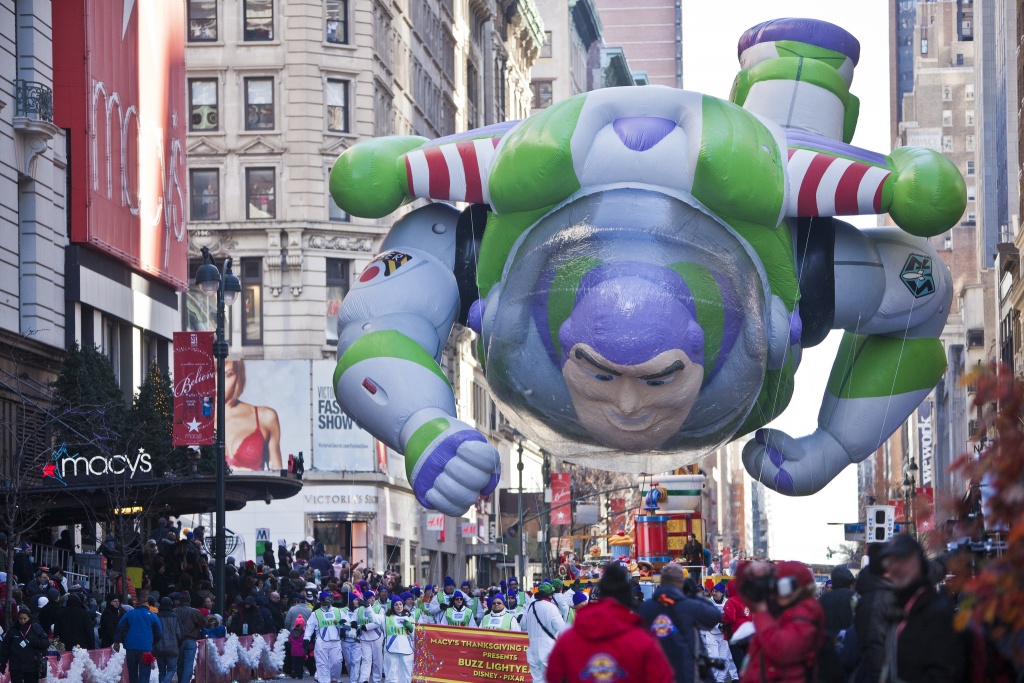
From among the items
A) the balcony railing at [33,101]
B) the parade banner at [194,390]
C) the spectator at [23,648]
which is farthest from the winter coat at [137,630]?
the balcony railing at [33,101]

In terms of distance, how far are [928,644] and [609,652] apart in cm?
157

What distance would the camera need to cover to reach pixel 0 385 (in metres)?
30.7

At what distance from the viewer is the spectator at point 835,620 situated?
10.7 metres

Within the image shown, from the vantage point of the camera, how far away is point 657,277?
1284cm

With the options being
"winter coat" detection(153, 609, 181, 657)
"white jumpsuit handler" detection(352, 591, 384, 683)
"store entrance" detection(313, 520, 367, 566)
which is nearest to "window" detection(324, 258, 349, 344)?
"store entrance" detection(313, 520, 367, 566)

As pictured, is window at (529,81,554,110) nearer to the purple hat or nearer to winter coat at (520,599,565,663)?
winter coat at (520,599,565,663)

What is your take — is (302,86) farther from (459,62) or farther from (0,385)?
(0,385)

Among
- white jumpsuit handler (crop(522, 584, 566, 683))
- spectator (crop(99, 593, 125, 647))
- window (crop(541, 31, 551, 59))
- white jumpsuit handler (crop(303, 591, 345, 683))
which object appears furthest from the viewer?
window (crop(541, 31, 551, 59))

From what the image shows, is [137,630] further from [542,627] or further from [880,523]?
[880,523]

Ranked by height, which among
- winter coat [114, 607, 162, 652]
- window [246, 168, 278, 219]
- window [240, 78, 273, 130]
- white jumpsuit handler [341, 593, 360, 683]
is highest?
window [240, 78, 273, 130]

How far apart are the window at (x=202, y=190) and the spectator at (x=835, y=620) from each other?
44.0m

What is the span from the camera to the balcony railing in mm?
33750

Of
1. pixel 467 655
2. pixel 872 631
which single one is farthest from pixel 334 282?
pixel 872 631

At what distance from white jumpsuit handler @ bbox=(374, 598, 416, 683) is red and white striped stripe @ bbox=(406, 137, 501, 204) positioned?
14.5 meters
